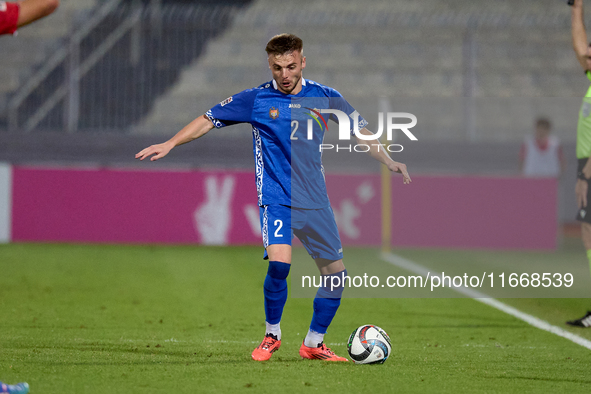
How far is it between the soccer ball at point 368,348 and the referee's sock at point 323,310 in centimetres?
19

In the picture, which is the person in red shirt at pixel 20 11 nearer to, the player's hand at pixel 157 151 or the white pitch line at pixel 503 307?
the player's hand at pixel 157 151

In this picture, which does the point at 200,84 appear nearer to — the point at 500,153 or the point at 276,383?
the point at 500,153

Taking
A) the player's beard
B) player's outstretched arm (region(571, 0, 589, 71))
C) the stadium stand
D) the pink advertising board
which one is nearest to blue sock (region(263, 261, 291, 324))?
the player's beard

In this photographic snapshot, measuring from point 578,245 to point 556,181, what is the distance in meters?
1.59

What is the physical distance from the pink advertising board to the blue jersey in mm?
7233

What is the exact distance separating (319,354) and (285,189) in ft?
3.10

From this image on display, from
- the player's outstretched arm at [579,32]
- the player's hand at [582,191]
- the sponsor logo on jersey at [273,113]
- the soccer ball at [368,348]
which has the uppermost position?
the player's outstretched arm at [579,32]

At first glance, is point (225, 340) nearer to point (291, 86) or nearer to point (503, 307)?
point (291, 86)

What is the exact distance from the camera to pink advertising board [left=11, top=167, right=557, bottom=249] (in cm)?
1167

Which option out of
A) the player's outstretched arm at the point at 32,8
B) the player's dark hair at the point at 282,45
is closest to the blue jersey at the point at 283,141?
the player's dark hair at the point at 282,45

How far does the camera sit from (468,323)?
585 centimetres

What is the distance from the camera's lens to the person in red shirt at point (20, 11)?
10.2 ft

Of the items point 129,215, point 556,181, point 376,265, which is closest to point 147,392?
point 376,265

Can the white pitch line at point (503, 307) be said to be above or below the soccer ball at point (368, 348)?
below
